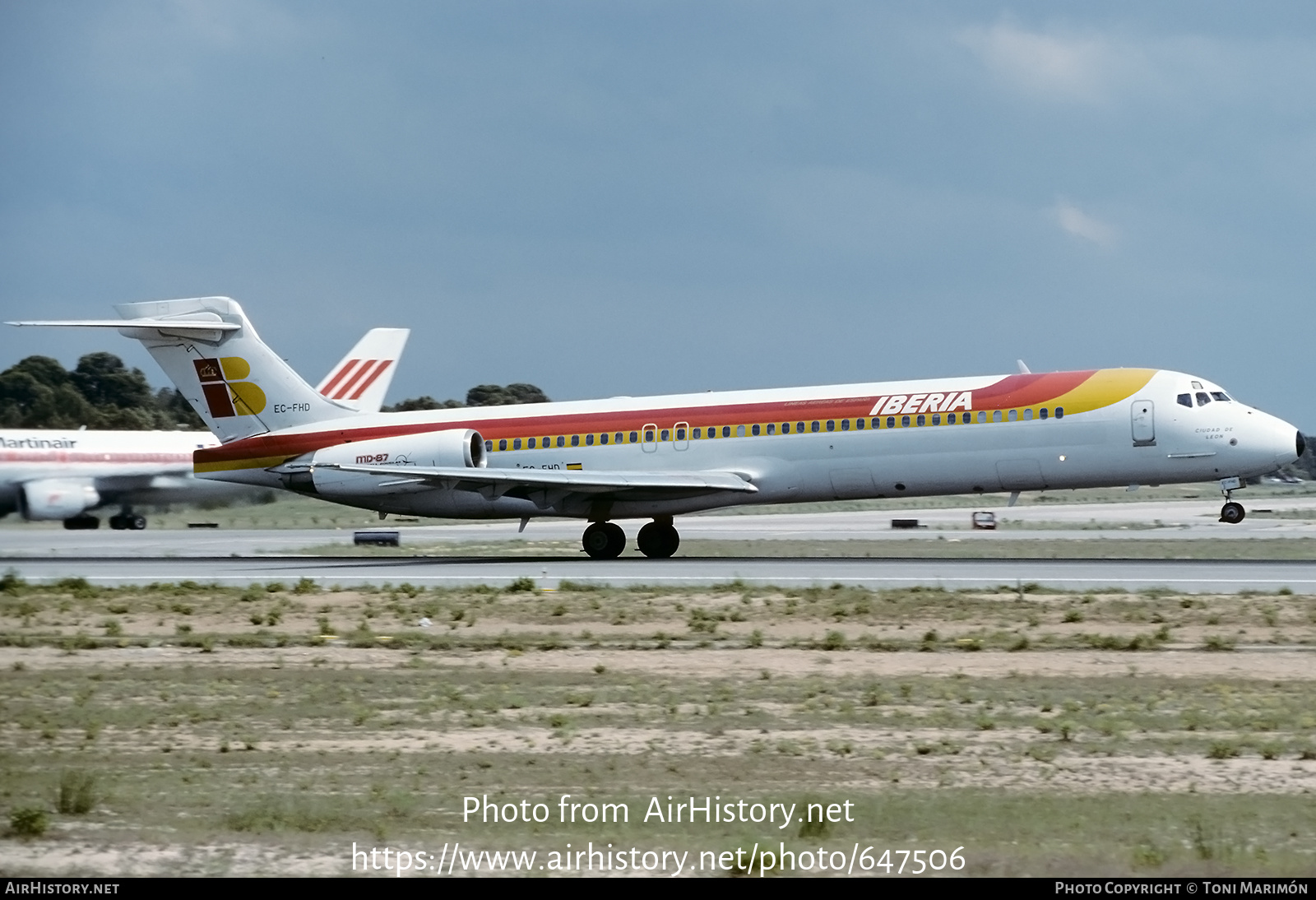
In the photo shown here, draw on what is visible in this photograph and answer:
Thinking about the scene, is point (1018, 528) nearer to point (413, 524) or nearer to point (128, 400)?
point (413, 524)

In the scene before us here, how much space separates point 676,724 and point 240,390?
2471 centimetres

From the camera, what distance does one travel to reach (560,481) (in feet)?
105

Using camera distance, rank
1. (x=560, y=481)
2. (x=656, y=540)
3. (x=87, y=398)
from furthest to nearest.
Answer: (x=87, y=398) < (x=656, y=540) < (x=560, y=481)

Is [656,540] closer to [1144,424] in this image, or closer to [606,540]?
[606,540]

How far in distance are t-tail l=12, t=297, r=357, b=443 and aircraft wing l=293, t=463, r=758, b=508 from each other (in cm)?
340

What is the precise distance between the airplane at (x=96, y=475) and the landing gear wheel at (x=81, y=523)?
31mm

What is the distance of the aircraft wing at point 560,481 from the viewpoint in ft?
104

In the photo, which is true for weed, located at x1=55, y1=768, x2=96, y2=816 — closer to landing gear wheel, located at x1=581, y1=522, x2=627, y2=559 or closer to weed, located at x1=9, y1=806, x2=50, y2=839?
weed, located at x1=9, y1=806, x2=50, y2=839

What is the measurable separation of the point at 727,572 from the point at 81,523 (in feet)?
102

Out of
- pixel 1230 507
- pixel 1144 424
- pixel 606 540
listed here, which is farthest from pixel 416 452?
pixel 1230 507

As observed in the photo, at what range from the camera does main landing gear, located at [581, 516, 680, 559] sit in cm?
3384

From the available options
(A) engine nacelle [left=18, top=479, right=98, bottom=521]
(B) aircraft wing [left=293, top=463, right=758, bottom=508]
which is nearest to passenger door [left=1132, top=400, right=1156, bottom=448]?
(B) aircraft wing [left=293, top=463, right=758, bottom=508]

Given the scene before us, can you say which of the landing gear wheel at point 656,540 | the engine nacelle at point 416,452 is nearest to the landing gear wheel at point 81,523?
the engine nacelle at point 416,452
